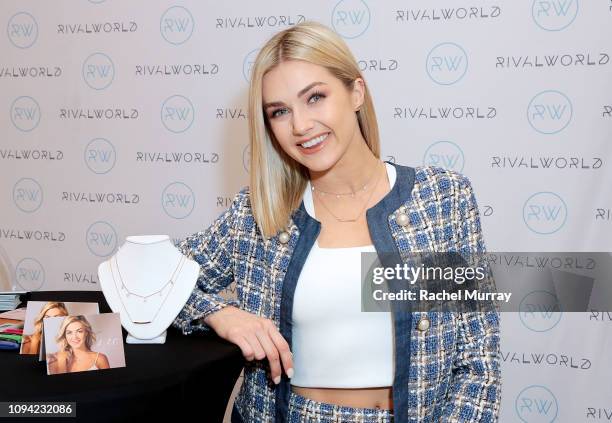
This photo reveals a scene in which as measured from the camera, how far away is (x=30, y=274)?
282 cm

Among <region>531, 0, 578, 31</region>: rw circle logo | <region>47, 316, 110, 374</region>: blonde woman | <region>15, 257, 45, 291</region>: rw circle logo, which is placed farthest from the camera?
<region>15, 257, 45, 291</region>: rw circle logo

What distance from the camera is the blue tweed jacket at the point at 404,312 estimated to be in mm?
1415

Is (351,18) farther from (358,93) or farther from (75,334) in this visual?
(75,334)

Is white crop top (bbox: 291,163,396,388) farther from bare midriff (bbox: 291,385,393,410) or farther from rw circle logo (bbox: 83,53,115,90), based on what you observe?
rw circle logo (bbox: 83,53,115,90)

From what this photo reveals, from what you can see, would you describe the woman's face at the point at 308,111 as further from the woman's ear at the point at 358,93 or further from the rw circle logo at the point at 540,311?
the rw circle logo at the point at 540,311

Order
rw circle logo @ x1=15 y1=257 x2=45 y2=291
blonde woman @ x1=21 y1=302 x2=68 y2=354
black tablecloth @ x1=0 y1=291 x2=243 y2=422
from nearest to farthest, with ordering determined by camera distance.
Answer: black tablecloth @ x1=0 y1=291 x2=243 y2=422 < blonde woman @ x1=21 y1=302 x2=68 y2=354 < rw circle logo @ x1=15 y1=257 x2=45 y2=291

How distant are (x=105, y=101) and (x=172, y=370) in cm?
166

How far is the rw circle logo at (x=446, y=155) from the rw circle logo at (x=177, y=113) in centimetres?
92

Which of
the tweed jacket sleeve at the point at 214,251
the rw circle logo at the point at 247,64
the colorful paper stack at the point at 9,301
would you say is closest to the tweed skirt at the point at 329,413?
the tweed jacket sleeve at the point at 214,251

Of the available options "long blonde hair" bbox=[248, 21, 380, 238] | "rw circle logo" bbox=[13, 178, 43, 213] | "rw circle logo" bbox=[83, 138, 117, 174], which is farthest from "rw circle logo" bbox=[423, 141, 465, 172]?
"rw circle logo" bbox=[13, 178, 43, 213]

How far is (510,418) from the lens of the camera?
7.48 feet

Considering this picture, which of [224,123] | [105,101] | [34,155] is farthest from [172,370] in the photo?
[34,155]

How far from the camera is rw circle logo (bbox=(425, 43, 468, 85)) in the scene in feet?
7.12

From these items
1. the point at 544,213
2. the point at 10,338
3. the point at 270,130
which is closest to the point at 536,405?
the point at 544,213
